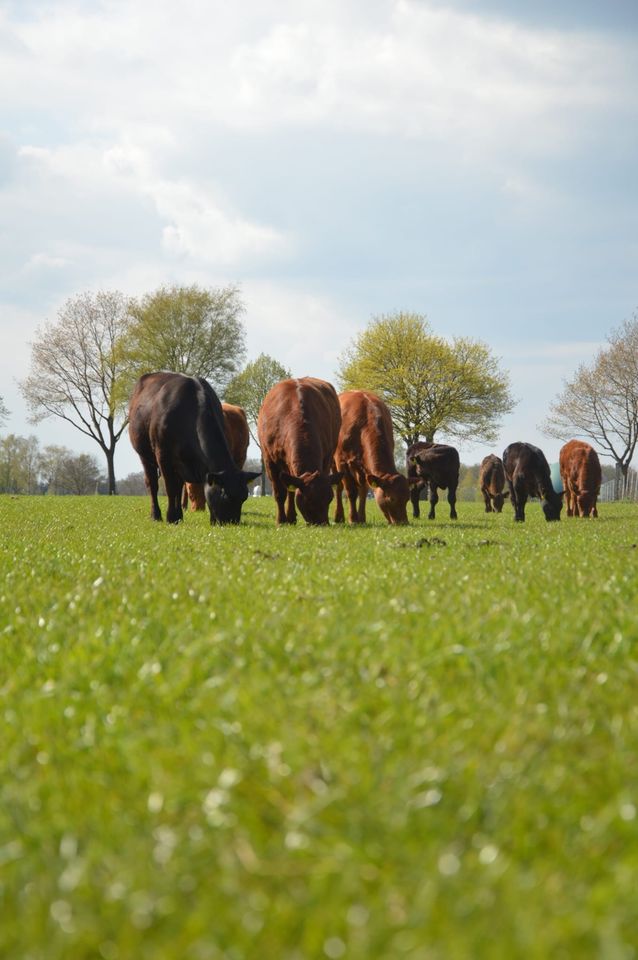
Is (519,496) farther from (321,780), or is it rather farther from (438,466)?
(321,780)

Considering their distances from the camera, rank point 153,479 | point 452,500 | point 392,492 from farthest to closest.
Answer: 1. point 452,500
2. point 153,479
3. point 392,492

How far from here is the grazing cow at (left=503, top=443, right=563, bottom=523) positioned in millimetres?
21016

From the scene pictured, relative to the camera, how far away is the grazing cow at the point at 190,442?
1415cm

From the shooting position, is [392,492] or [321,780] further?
[392,492]

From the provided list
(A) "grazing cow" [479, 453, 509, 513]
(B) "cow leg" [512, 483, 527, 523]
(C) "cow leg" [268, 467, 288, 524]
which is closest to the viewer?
(C) "cow leg" [268, 467, 288, 524]

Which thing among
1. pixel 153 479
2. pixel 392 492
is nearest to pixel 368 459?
pixel 392 492

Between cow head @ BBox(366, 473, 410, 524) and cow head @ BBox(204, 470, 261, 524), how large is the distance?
2.76m

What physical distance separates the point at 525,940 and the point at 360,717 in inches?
50.2

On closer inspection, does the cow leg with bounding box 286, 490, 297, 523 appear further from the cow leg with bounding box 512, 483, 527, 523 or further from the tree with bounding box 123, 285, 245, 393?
the tree with bounding box 123, 285, 245, 393

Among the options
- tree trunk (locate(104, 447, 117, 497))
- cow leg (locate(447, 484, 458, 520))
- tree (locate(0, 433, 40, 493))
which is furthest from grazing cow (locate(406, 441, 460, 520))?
tree (locate(0, 433, 40, 493))

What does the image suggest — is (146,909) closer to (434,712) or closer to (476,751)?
(476,751)

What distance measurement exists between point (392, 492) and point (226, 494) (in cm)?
345

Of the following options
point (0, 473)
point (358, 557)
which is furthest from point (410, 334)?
point (0, 473)

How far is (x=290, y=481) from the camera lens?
45.0 feet
